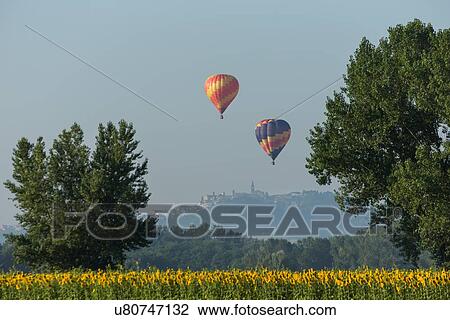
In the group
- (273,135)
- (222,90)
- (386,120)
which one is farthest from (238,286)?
(273,135)

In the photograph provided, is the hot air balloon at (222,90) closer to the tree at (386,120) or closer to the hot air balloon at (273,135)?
the hot air balloon at (273,135)

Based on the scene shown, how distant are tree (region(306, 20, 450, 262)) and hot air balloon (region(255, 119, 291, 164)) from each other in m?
37.7

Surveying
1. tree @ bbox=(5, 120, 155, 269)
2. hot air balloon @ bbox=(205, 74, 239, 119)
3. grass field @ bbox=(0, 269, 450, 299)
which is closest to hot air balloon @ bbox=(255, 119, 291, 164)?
hot air balloon @ bbox=(205, 74, 239, 119)

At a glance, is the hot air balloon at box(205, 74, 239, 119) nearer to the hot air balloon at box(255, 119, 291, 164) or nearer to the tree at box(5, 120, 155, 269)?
the hot air balloon at box(255, 119, 291, 164)

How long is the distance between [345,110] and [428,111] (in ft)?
17.1

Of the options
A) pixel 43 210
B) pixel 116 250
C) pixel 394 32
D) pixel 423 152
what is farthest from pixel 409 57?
pixel 43 210

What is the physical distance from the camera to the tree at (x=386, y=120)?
52594mm

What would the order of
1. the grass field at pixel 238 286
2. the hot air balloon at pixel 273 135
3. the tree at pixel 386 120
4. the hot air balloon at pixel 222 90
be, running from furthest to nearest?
the hot air balloon at pixel 273 135 → the hot air balloon at pixel 222 90 → the tree at pixel 386 120 → the grass field at pixel 238 286

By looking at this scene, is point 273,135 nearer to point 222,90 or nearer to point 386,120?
point 222,90

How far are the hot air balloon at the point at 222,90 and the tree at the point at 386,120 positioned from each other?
36356 millimetres

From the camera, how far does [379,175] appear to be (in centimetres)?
5494

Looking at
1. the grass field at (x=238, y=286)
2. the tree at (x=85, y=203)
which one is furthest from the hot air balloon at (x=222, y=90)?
the grass field at (x=238, y=286)

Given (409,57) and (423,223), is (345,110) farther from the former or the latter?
(423,223)

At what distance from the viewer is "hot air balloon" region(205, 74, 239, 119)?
92.9 meters
